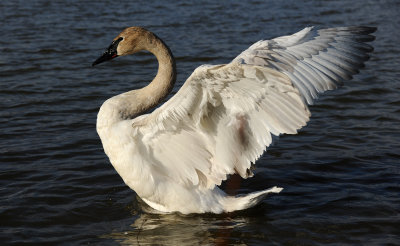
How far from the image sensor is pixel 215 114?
511cm

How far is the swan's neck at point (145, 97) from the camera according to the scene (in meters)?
5.64

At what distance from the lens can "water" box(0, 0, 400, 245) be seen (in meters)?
5.70

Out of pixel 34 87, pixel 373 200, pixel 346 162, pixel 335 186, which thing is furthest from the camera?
pixel 34 87

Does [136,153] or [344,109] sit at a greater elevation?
[136,153]

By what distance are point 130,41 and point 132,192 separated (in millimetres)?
1601

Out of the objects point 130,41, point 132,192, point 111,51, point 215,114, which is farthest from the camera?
point 132,192

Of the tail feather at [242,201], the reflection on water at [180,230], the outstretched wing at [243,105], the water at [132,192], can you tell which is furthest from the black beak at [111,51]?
the tail feather at [242,201]

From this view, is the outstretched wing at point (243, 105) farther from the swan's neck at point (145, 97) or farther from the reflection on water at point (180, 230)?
the reflection on water at point (180, 230)

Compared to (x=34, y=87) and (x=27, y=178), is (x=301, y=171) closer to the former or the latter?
(x=27, y=178)

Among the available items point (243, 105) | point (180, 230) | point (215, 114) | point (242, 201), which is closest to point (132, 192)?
point (180, 230)

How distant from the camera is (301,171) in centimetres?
708

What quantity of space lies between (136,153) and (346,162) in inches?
113

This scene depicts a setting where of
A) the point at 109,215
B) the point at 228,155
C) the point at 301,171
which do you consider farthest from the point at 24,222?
the point at 301,171

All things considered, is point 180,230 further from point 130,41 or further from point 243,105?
point 130,41
